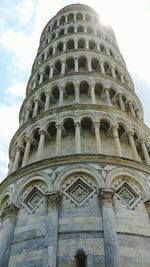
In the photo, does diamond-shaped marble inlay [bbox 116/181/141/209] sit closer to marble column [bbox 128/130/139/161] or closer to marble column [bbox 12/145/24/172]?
marble column [bbox 128/130/139/161]

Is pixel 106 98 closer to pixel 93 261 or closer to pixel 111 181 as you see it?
pixel 111 181

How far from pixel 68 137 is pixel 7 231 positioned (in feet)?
20.9

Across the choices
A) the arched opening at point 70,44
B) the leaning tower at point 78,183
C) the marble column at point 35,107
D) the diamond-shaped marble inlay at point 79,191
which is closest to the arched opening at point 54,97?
the leaning tower at point 78,183

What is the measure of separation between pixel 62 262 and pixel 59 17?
82.9ft

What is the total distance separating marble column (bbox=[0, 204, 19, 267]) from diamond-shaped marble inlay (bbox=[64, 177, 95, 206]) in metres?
2.53

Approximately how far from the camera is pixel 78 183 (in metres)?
12.7

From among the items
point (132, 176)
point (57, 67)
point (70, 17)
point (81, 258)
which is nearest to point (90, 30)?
point (70, 17)

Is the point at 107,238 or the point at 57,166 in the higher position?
the point at 57,166

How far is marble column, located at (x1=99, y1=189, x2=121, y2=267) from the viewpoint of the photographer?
9719 millimetres

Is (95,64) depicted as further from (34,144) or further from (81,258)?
(81,258)

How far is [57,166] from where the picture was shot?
13234 millimetres

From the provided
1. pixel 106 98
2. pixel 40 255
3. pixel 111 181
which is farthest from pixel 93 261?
pixel 106 98

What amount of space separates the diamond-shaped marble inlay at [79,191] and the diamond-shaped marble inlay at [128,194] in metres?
1.31

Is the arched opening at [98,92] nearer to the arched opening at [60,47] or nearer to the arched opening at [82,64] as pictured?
the arched opening at [82,64]
